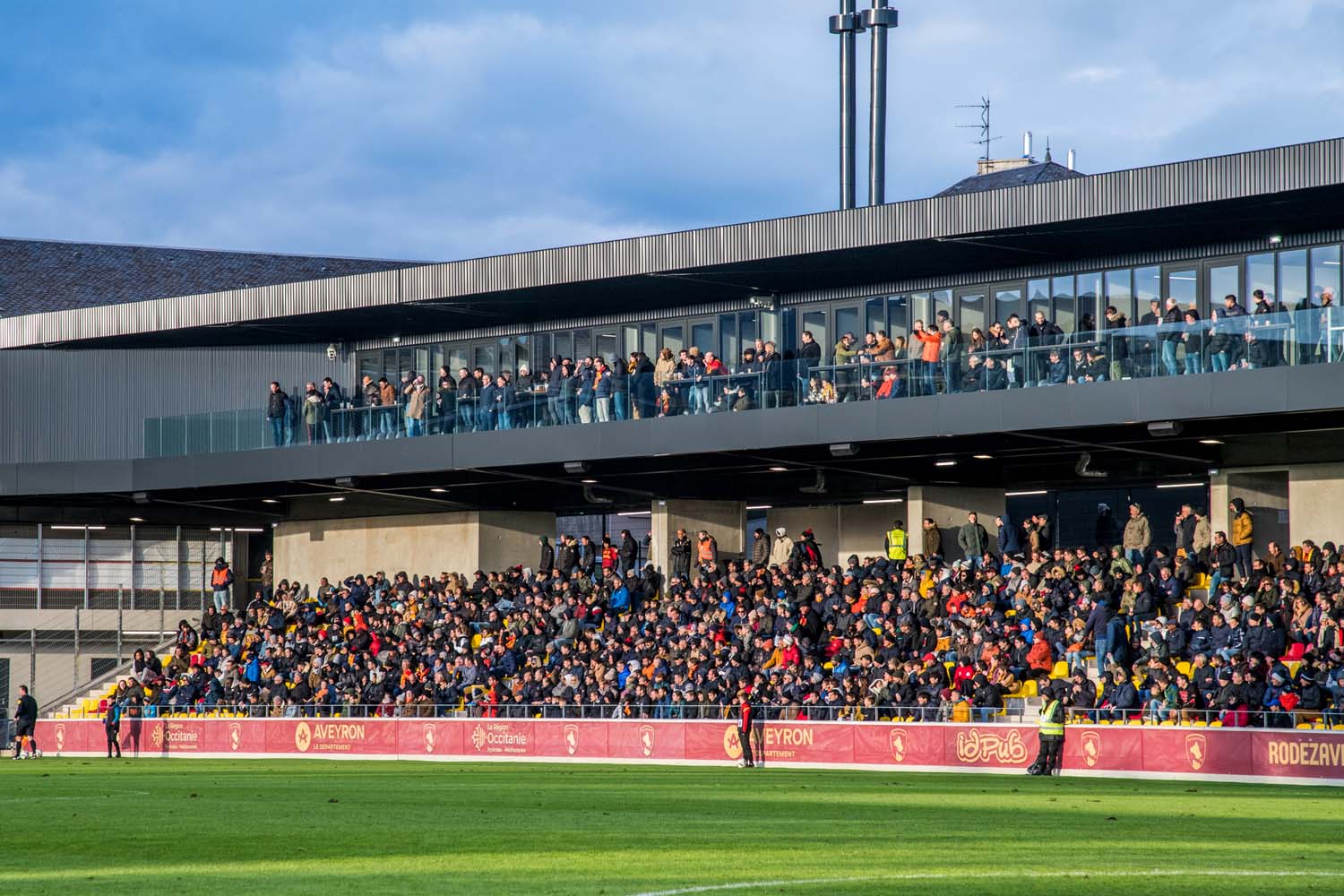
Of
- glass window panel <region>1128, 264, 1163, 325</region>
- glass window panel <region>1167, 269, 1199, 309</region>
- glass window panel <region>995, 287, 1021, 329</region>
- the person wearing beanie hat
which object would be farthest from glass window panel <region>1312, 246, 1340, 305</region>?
the person wearing beanie hat

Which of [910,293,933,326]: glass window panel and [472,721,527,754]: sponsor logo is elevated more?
[910,293,933,326]: glass window panel

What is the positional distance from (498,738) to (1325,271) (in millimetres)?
18474

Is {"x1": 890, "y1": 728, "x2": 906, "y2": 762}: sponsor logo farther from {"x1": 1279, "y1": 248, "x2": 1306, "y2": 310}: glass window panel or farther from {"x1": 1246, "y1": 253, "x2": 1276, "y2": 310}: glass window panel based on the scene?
{"x1": 1279, "y1": 248, "x2": 1306, "y2": 310}: glass window panel

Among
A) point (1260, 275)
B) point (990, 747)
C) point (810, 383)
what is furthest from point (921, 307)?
point (990, 747)

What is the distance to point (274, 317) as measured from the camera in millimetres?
49125

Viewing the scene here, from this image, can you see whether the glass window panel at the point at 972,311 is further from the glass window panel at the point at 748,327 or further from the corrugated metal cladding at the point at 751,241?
the glass window panel at the point at 748,327

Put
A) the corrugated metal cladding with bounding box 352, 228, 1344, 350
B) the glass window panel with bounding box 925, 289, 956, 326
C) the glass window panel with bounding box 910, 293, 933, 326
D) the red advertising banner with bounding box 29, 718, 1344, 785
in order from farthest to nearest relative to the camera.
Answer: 1. the glass window panel with bounding box 910, 293, 933, 326
2. the glass window panel with bounding box 925, 289, 956, 326
3. the corrugated metal cladding with bounding box 352, 228, 1344, 350
4. the red advertising banner with bounding box 29, 718, 1344, 785

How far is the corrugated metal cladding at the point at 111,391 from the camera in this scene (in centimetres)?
5419

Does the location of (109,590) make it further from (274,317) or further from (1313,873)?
(1313,873)

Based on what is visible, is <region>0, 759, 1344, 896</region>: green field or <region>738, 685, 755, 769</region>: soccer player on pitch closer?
<region>0, 759, 1344, 896</region>: green field

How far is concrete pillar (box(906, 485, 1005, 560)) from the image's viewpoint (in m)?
43.2

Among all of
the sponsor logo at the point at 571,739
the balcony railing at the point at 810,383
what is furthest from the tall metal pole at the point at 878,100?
the sponsor logo at the point at 571,739

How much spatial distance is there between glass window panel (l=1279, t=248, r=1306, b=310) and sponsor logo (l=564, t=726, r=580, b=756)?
52.1 feet

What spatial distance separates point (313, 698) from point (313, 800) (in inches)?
814
